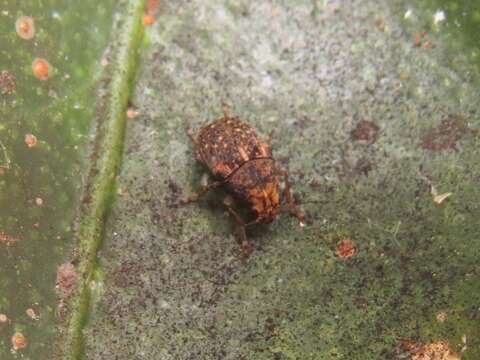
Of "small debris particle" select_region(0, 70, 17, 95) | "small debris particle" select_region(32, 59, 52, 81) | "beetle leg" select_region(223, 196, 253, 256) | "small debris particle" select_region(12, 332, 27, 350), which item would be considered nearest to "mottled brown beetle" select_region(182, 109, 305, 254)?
"beetle leg" select_region(223, 196, 253, 256)

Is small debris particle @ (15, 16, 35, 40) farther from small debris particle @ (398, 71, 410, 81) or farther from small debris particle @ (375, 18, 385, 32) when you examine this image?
small debris particle @ (398, 71, 410, 81)

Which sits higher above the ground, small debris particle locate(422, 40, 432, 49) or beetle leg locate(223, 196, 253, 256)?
small debris particle locate(422, 40, 432, 49)

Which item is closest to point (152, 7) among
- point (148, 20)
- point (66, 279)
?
point (148, 20)

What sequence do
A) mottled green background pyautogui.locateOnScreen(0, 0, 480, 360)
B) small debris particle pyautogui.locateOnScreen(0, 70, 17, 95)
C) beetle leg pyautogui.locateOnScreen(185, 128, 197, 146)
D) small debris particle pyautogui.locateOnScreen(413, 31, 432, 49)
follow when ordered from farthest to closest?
beetle leg pyautogui.locateOnScreen(185, 128, 197, 146)
small debris particle pyautogui.locateOnScreen(413, 31, 432, 49)
mottled green background pyautogui.locateOnScreen(0, 0, 480, 360)
small debris particle pyautogui.locateOnScreen(0, 70, 17, 95)

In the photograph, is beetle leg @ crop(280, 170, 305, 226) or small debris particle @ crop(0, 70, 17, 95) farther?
beetle leg @ crop(280, 170, 305, 226)

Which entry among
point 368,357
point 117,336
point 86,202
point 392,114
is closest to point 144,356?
point 117,336

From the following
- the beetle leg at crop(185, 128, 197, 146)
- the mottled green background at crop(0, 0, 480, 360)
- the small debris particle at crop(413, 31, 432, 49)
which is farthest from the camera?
the beetle leg at crop(185, 128, 197, 146)
